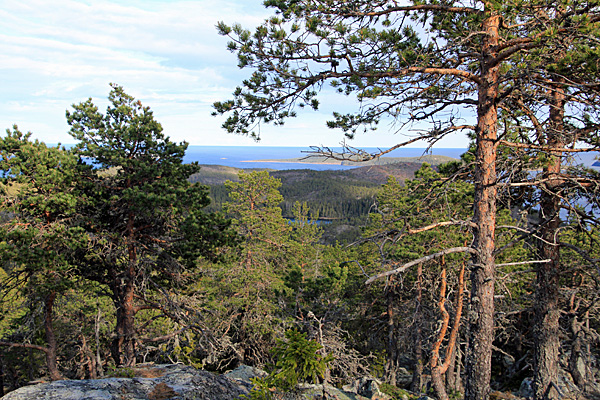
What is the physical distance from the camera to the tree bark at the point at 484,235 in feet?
16.9

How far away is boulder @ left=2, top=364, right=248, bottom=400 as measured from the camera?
488 centimetres

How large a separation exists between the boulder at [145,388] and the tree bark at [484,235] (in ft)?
13.2

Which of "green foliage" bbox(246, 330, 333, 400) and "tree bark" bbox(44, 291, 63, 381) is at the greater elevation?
"green foliage" bbox(246, 330, 333, 400)

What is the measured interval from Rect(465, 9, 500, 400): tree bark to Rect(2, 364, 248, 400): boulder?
4.04 meters

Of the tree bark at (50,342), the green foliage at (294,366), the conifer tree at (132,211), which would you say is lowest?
the tree bark at (50,342)

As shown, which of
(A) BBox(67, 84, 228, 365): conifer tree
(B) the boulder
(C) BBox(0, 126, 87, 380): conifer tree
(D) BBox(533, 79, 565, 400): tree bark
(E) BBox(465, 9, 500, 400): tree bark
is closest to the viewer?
(B) the boulder

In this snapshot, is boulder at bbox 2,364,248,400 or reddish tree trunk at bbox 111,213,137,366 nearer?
boulder at bbox 2,364,248,400

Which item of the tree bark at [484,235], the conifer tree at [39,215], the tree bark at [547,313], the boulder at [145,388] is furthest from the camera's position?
the conifer tree at [39,215]

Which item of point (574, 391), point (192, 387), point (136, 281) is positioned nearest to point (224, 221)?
point (136, 281)

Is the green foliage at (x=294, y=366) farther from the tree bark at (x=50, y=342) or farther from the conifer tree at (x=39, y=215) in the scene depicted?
the tree bark at (x=50, y=342)

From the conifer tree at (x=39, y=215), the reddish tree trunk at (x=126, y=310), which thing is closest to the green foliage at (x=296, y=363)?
the reddish tree trunk at (x=126, y=310)

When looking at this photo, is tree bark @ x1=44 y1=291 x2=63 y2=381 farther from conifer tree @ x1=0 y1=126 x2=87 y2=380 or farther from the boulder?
the boulder

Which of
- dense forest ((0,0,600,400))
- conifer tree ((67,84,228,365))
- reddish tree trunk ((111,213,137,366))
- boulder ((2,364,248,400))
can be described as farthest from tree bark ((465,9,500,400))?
reddish tree trunk ((111,213,137,366))

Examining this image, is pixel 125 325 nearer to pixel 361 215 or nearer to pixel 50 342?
pixel 50 342
